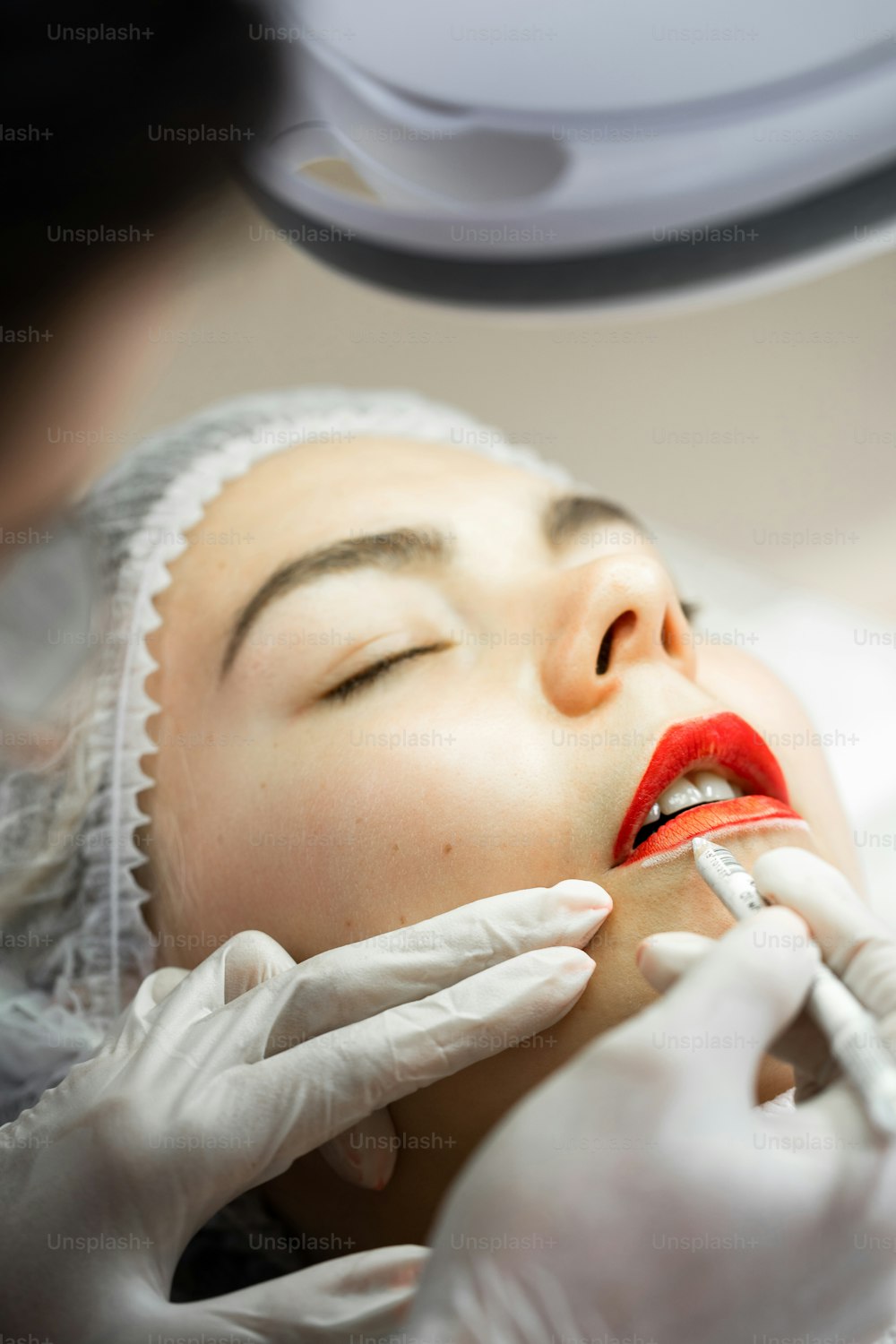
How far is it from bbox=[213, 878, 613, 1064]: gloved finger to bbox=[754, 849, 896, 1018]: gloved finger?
0.50 feet

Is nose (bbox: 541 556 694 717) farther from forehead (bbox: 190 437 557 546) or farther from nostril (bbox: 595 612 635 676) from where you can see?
forehead (bbox: 190 437 557 546)

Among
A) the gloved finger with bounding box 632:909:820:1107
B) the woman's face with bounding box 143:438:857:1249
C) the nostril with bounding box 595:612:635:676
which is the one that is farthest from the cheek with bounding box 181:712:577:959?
the gloved finger with bounding box 632:909:820:1107

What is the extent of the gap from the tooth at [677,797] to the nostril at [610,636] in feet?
0.44

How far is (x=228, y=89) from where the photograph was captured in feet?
4.92

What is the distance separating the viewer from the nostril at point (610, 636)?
3.36 ft

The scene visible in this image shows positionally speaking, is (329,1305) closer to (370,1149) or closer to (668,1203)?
(370,1149)

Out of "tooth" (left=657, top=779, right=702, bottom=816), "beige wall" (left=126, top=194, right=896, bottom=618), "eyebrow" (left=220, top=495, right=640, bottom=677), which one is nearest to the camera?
"tooth" (left=657, top=779, right=702, bottom=816)

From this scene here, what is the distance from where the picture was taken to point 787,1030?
0.80 meters

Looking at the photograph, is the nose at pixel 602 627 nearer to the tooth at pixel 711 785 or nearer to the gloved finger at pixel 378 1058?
the tooth at pixel 711 785

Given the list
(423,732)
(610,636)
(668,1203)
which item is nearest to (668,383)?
(610,636)

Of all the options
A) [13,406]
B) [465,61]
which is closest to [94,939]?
[13,406]

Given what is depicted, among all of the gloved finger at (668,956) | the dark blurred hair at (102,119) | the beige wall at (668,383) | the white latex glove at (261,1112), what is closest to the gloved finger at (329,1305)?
the white latex glove at (261,1112)

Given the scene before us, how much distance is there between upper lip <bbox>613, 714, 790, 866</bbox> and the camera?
927 millimetres

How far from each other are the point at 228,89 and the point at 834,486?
130 centimetres
